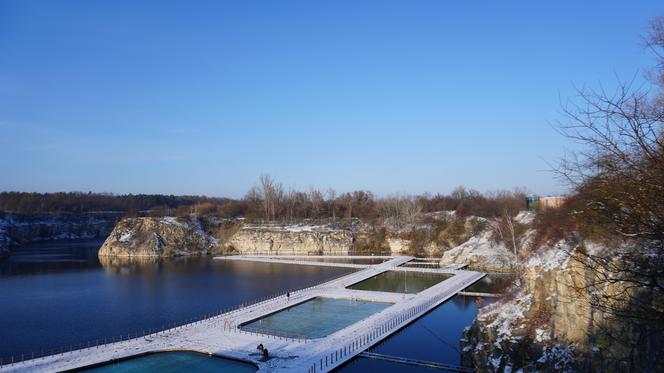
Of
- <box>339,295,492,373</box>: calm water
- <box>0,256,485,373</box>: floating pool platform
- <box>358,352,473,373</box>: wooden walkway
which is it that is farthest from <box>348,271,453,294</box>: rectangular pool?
<box>358,352,473,373</box>: wooden walkway

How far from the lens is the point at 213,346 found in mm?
24281

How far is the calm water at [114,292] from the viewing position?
29328 millimetres

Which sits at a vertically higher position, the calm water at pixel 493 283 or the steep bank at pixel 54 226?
the steep bank at pixel 54 226

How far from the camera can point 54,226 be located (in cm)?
12638

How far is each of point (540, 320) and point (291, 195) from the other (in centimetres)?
10246

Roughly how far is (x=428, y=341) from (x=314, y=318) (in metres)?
8.26

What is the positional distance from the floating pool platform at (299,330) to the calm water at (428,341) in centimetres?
60

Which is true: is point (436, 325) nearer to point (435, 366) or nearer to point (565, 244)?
point (435, 366)

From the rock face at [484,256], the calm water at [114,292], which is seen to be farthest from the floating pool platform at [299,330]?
the rock face at [484,256]

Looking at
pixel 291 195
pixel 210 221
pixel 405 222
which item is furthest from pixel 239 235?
pixel 291 195

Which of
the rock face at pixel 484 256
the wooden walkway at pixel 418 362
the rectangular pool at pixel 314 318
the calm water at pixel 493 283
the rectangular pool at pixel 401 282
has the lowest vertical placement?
the wooden walkway at pixel 418 362

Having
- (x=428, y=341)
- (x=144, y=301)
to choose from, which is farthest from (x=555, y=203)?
(x=144, y=301)

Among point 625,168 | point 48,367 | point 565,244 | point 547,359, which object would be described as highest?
point 625,168

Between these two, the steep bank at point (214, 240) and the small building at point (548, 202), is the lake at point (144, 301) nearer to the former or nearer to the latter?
the small building at point (548, 202)
